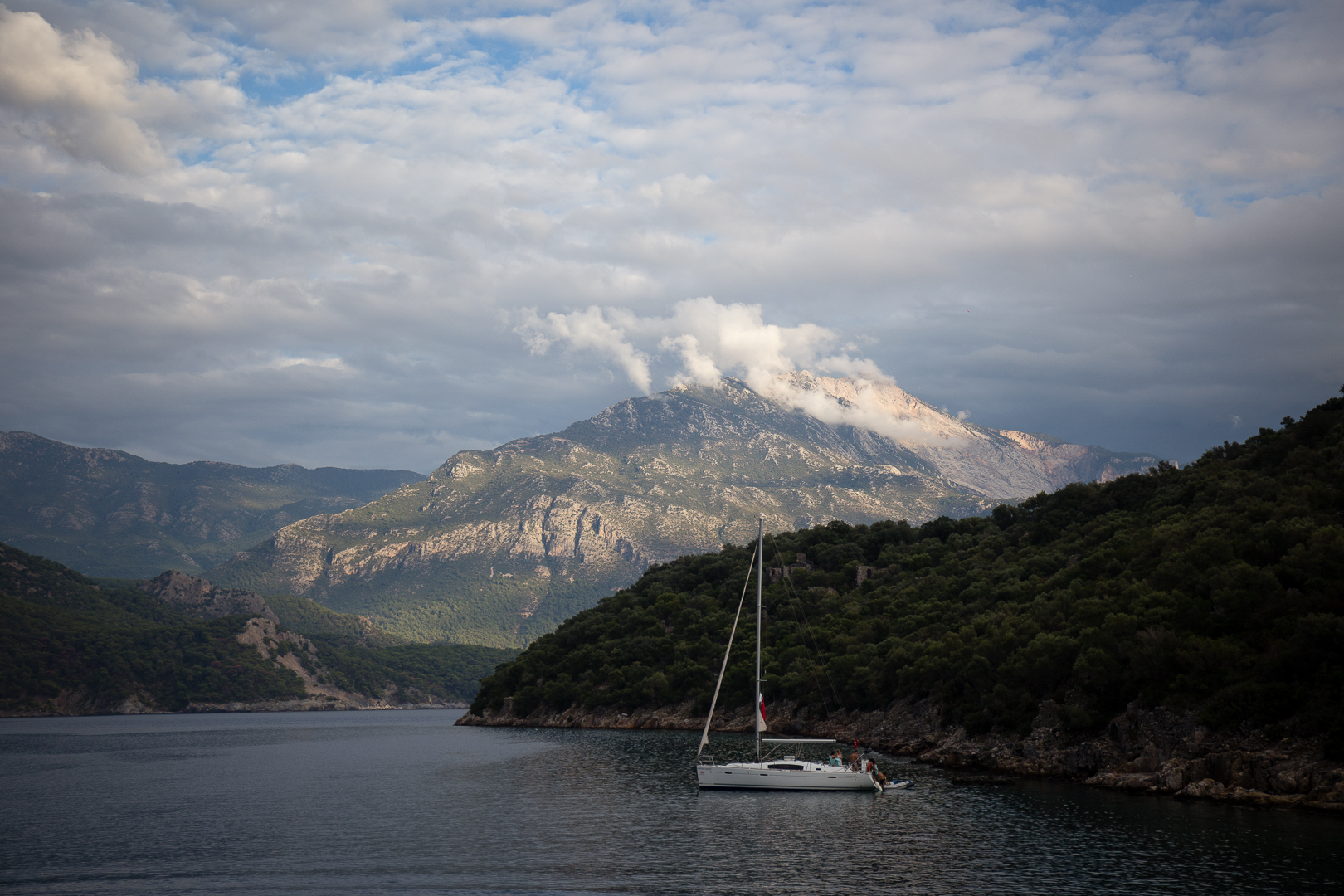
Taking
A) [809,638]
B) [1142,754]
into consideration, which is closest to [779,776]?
[1142,754]

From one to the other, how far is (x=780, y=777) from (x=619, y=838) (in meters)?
23.3

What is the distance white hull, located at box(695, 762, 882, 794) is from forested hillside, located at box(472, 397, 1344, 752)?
20.8 m

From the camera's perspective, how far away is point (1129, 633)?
7788 centimetres

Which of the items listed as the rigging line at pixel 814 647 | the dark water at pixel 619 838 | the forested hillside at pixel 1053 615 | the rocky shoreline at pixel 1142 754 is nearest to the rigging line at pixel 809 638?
the rigging line at pixel 814 647

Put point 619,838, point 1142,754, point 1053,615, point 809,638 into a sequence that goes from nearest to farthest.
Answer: point 619,838, point 1142,754, point 1053,615, point 809,638

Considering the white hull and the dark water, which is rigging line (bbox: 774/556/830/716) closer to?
the dark water

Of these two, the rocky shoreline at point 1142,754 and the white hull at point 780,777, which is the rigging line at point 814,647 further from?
the white hull at point 780,777

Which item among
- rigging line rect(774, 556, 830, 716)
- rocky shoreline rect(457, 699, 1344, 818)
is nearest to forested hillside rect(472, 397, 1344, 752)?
rigging line rect(774, 556, 830, 716)

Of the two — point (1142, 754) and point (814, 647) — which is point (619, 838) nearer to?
point (1142, 754)

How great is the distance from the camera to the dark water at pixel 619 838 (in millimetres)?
45500

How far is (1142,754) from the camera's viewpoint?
69.9m

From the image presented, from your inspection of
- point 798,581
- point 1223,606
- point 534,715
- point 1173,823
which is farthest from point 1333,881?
point 534,715

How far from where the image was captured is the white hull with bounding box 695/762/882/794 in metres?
76.4

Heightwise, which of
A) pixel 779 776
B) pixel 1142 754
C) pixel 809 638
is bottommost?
pixel 779 776
